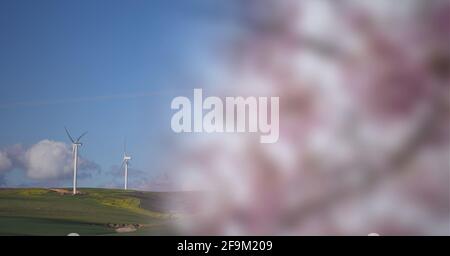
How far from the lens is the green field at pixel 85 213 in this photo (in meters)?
4.73

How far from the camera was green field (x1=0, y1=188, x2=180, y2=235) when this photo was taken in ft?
15.5

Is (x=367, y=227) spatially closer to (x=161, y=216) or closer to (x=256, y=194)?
(x=256, y=194)

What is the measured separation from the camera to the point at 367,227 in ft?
15.0

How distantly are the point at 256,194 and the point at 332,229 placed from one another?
748 mm

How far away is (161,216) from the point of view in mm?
4742

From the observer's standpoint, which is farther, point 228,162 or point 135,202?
point 135,202

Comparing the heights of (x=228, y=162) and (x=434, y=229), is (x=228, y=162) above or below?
above

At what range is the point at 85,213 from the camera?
4.94 meters
